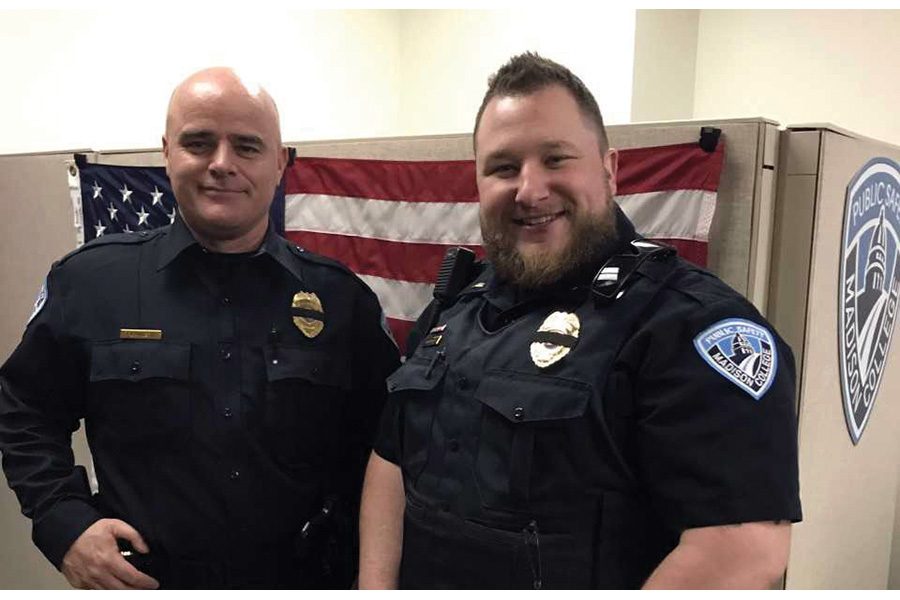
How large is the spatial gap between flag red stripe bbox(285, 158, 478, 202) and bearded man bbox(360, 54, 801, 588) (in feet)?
1.41

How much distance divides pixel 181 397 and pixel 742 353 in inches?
33.5

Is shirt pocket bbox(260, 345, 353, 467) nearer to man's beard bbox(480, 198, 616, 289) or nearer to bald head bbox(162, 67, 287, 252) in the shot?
bald head bbox(162, 67, 287, 252)

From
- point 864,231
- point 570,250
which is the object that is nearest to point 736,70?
point 864,231

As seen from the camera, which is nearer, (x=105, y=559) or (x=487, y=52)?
(x=105, y=559)

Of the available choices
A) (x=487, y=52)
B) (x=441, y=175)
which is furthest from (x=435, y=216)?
(x=487, y=52)

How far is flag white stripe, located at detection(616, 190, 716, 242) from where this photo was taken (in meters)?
1.13

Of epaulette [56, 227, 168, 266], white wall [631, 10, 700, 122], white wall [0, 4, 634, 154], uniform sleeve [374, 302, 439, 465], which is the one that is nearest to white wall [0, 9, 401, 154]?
white wall [0, 4, 634, 154]

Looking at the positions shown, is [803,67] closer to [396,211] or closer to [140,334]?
[396,211]

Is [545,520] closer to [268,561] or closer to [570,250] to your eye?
[570,250]

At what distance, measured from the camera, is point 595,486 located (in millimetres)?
838

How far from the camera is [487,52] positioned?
3.44m

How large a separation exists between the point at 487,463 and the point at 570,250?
299mm

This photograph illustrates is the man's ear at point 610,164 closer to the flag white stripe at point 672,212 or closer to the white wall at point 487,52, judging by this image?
the flag white stripe at point 672,212
